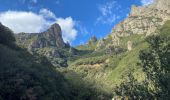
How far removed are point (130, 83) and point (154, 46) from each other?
4.67 metres

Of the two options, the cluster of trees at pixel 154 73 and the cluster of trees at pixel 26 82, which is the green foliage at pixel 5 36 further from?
the cluster of trees at pixel 154 73

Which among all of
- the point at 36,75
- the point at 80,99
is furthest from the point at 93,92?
the point at 36,75

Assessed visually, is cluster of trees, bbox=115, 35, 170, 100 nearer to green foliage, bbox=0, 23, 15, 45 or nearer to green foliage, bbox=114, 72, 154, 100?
green foliage, bbox=114, 72, 154, 100

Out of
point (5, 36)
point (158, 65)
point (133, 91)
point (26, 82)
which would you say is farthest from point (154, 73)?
point (5, 36)

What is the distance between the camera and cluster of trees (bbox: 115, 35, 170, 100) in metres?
33.8

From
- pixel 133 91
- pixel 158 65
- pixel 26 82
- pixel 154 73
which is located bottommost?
pixel 133 91

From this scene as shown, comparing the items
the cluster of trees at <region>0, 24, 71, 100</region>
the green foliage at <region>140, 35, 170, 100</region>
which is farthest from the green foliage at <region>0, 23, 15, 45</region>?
the green foliage at <region>140, 35, 170, 100</region>

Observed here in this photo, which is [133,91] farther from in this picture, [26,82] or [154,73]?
[26,82]

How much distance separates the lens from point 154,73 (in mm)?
35750

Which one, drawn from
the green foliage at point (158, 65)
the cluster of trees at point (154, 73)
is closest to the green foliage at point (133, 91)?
the cluster of trees at point (154, 73)

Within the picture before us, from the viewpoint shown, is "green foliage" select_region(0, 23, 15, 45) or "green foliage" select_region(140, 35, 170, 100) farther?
"green foliage" select_region(0, 23, 15, 45)

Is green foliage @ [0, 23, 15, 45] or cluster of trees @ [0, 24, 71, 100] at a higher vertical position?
green foliage @ [0, 23, 15, 45]

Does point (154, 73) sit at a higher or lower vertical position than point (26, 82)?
lower

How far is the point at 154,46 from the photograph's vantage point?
1431 inches
